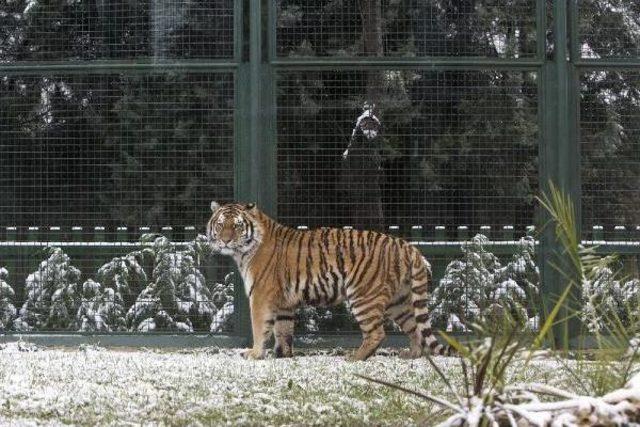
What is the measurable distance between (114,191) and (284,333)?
186cm

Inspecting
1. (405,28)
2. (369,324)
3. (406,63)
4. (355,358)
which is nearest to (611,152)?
(406,63)

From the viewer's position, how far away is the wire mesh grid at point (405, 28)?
8648 mm

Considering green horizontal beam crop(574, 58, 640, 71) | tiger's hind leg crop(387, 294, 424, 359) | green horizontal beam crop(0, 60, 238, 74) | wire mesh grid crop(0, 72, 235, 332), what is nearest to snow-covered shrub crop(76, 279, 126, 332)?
wire mesh grid crop(0, 72, 235, 332)

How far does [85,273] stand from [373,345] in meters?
2.51

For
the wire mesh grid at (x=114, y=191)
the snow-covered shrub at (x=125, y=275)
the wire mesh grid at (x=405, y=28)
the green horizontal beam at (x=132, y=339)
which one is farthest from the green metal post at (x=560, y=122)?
the snow-covered shrub at (x=125, y=275)

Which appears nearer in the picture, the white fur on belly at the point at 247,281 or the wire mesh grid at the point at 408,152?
the white fur on belly at the point at 247,281

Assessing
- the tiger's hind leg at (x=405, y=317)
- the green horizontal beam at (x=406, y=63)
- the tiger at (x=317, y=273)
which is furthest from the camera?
the green horizontal beam at (x=406, y=63)

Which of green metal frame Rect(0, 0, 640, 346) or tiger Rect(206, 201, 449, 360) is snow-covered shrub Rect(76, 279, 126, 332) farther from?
tiger Rect(206, 201, 449, 360)

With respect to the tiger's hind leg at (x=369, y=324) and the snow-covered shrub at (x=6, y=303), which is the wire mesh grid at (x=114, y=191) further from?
the tiger's hind leg at (x=369, y=324)

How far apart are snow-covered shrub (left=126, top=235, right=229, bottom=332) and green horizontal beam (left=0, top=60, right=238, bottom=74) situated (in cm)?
137

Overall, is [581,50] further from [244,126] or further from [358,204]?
[244,126]

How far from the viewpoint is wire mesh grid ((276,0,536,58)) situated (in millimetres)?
8648

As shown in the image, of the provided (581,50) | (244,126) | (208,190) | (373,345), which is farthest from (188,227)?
(581,50)

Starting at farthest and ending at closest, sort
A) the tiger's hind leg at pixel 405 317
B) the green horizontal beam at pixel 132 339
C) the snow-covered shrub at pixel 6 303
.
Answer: the snow-covered shrub at pixel 6 303 → the green horizontal beam at pixel 132 339 → the tiger's hind leg at pixel 405 317
